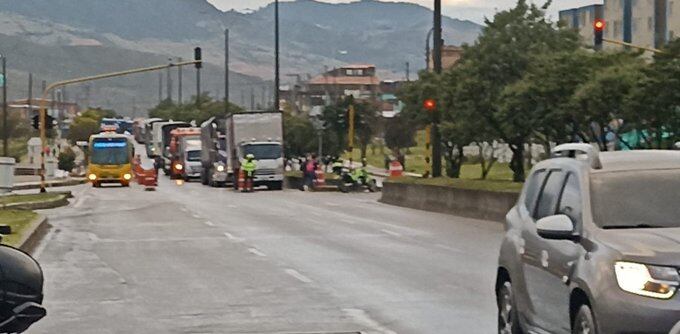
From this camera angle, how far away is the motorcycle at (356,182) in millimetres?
66562

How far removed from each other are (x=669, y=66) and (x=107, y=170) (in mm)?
47339

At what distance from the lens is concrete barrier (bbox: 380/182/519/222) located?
36603 millimetres

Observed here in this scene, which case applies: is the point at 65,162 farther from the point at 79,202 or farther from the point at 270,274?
the point at 270,274

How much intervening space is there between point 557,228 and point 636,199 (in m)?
0.77

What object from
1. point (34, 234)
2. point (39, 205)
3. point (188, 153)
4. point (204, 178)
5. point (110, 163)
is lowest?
point (204, 178)

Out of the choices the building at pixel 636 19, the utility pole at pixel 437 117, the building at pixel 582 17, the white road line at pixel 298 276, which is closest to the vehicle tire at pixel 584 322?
the white road line at pixel 298 276

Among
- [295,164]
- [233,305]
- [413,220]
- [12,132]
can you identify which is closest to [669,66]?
[413,220]

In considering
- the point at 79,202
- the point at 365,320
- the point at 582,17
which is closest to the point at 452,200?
the point at 79,202

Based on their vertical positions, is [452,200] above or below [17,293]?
below

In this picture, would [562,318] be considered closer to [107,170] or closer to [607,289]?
[607,289]

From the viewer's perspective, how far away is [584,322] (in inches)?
400

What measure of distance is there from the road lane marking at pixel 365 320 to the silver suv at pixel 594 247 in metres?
1.80

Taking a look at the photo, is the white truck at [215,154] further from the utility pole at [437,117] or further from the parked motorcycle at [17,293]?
the parked motorcycle at [17,293]

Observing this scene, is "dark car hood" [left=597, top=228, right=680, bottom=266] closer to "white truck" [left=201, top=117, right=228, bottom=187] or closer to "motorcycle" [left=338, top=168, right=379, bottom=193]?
"motorcycle" [left=338, top=168, right=379, bottom=193]
